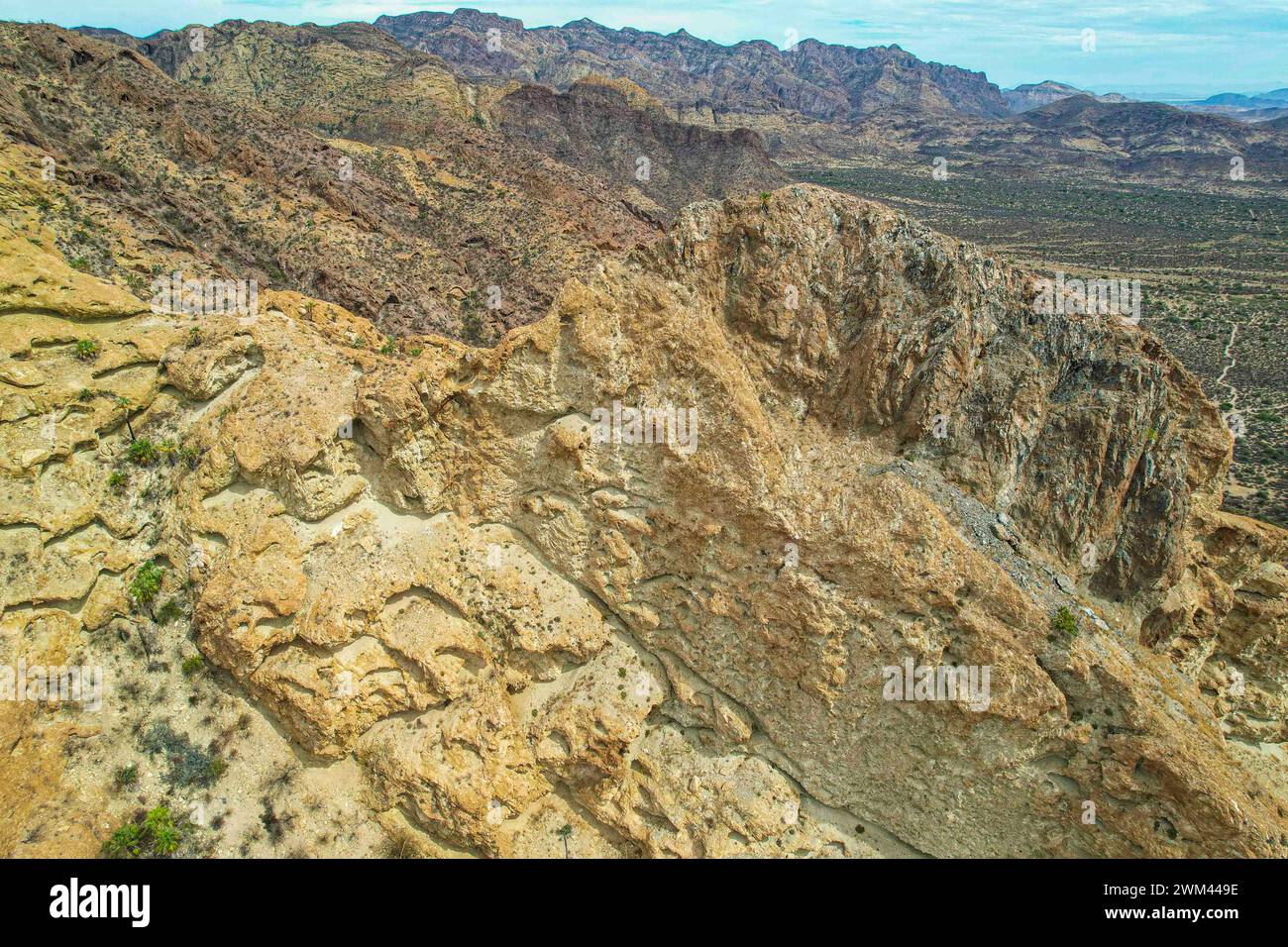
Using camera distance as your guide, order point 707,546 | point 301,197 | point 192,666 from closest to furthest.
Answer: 1. point 707,546
2. point 192,666
3. point 301,197

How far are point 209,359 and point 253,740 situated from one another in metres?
9.49

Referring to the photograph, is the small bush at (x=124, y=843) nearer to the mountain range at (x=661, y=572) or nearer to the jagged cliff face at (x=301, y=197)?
the mountain range at (x=661, y=572)

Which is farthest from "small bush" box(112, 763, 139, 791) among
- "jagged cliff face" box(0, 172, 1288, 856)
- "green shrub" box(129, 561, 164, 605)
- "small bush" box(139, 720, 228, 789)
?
"green shrub" box(129, 561, 164, 605)

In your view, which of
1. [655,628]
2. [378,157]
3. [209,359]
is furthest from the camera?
[378,157]

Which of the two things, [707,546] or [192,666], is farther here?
[192,666]

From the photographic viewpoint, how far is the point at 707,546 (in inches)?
591

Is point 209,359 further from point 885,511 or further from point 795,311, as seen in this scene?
point 885,511

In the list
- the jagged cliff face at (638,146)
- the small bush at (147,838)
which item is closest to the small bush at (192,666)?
the small bush at (147,838)

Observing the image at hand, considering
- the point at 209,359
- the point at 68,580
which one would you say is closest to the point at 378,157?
the point at 209,359

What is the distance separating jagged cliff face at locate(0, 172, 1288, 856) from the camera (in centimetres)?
1384

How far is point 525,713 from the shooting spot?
16.2 meters

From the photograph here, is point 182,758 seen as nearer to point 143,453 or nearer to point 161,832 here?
point 161,832

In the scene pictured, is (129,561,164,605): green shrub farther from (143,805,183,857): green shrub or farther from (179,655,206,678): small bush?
(143,805,183,857): green shrub

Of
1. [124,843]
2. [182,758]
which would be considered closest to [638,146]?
[182,758]
